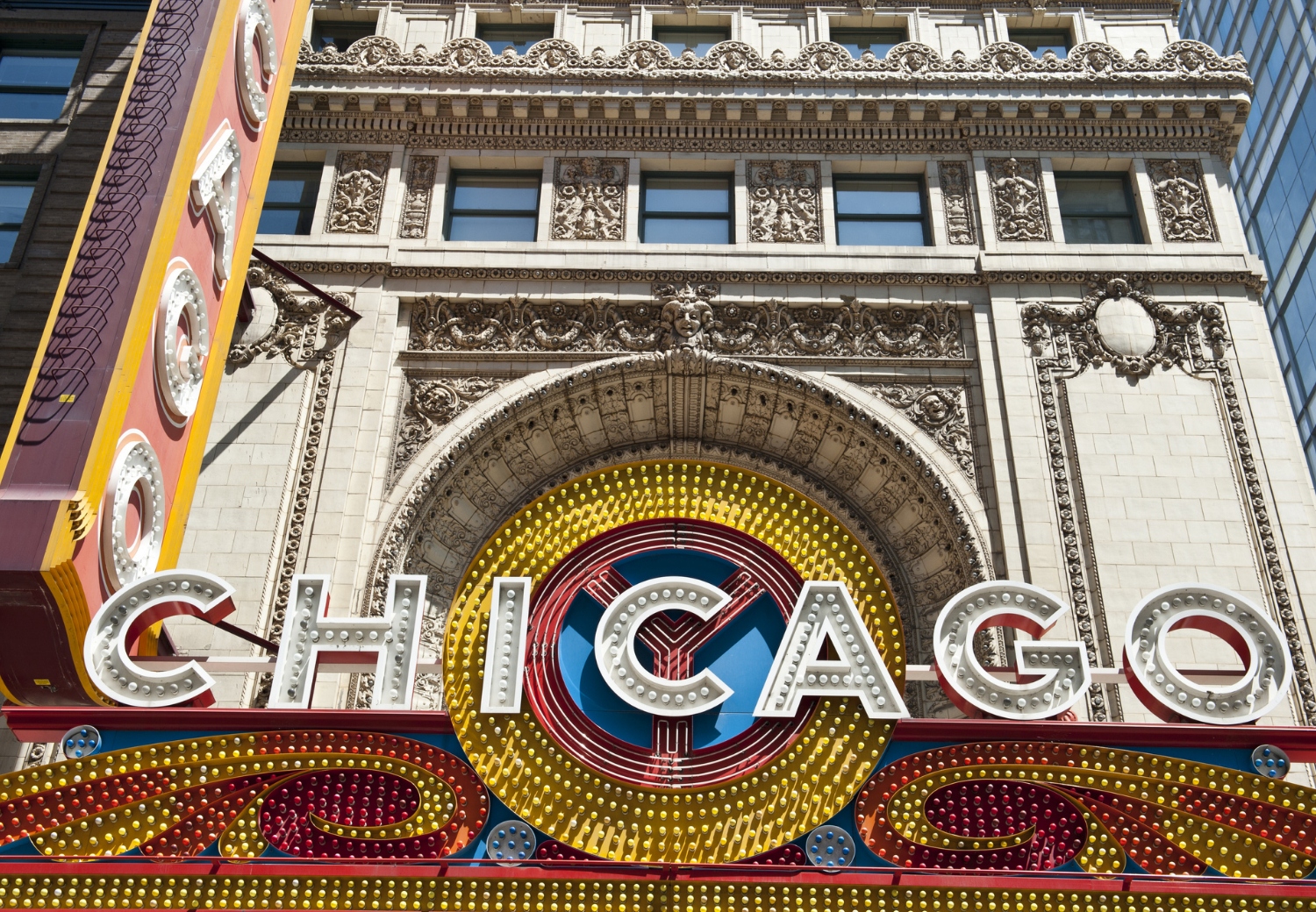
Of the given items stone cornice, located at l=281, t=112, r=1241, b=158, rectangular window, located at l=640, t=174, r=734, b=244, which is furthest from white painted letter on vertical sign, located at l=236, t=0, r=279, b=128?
rectangular window, located at l=640, t=174, r=734, b=244

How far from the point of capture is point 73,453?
43.5 feet

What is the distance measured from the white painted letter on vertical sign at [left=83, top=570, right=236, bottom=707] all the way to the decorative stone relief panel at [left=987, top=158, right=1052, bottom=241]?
14.4 m

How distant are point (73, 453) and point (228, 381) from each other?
6.56 metres

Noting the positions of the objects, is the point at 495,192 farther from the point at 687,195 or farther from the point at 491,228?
the point at 687,195

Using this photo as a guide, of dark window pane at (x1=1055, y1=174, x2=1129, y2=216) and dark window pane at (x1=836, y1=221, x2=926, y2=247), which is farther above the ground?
dark window pane at (x1=1055, y1=174, x2=1129, y2=216)

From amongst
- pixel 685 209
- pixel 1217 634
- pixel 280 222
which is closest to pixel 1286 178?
pixel 685 209

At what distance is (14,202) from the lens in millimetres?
21234

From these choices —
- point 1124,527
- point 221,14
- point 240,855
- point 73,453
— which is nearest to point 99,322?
point 73,453

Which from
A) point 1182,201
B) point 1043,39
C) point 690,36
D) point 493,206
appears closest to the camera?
point 1182,201

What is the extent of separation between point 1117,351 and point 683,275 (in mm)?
7160

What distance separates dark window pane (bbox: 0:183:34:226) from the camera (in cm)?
2103

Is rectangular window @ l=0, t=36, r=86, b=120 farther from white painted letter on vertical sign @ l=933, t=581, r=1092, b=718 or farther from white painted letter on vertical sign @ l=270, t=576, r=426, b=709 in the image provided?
white painted letter on vertical sign @ l=933, t=581, r=1092, b=718

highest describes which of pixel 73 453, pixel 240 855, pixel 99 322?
pixel 99 322

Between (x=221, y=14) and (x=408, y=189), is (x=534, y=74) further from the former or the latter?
(x=221, y=14)
